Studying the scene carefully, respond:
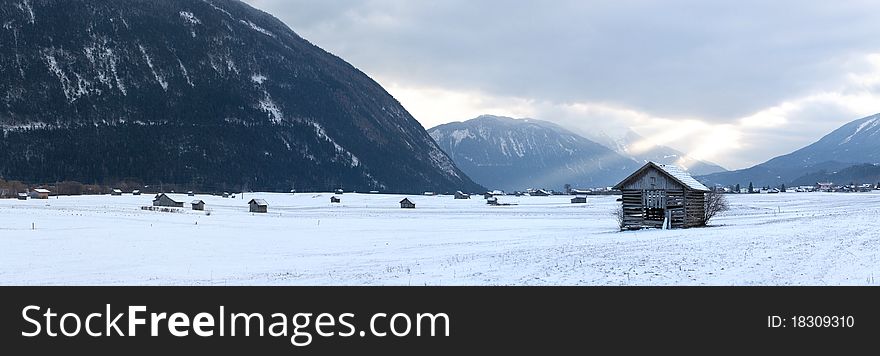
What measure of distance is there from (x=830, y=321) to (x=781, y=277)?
5.58 meters

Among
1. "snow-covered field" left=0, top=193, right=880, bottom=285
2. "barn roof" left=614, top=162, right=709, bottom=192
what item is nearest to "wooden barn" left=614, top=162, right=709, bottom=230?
"barn roof" left=614, top=162, right=709, bottom=192

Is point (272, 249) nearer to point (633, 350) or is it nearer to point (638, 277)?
point (638, 277)

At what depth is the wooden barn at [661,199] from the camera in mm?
52875

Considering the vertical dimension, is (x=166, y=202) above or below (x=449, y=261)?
above

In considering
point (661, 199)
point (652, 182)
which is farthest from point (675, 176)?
point (661, 199)

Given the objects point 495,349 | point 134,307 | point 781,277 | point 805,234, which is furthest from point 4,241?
point 805,234

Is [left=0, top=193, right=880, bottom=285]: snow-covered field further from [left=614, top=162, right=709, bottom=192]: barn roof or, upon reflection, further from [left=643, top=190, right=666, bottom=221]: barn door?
[left=643, top=190, right=666, bottom=221]: barn door

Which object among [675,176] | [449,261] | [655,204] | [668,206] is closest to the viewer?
[449,261]

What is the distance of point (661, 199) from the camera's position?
53.5 metres

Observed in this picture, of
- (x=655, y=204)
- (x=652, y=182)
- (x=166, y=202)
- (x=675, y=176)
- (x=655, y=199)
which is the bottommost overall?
(x=166, y=202)

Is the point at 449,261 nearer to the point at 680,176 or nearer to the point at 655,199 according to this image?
the point at 655,199

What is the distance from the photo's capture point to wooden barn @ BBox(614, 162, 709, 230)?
52.9 m

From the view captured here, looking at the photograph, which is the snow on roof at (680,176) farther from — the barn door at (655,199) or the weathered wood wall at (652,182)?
the barn door at (655,199)

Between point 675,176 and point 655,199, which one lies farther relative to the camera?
point 655,199
